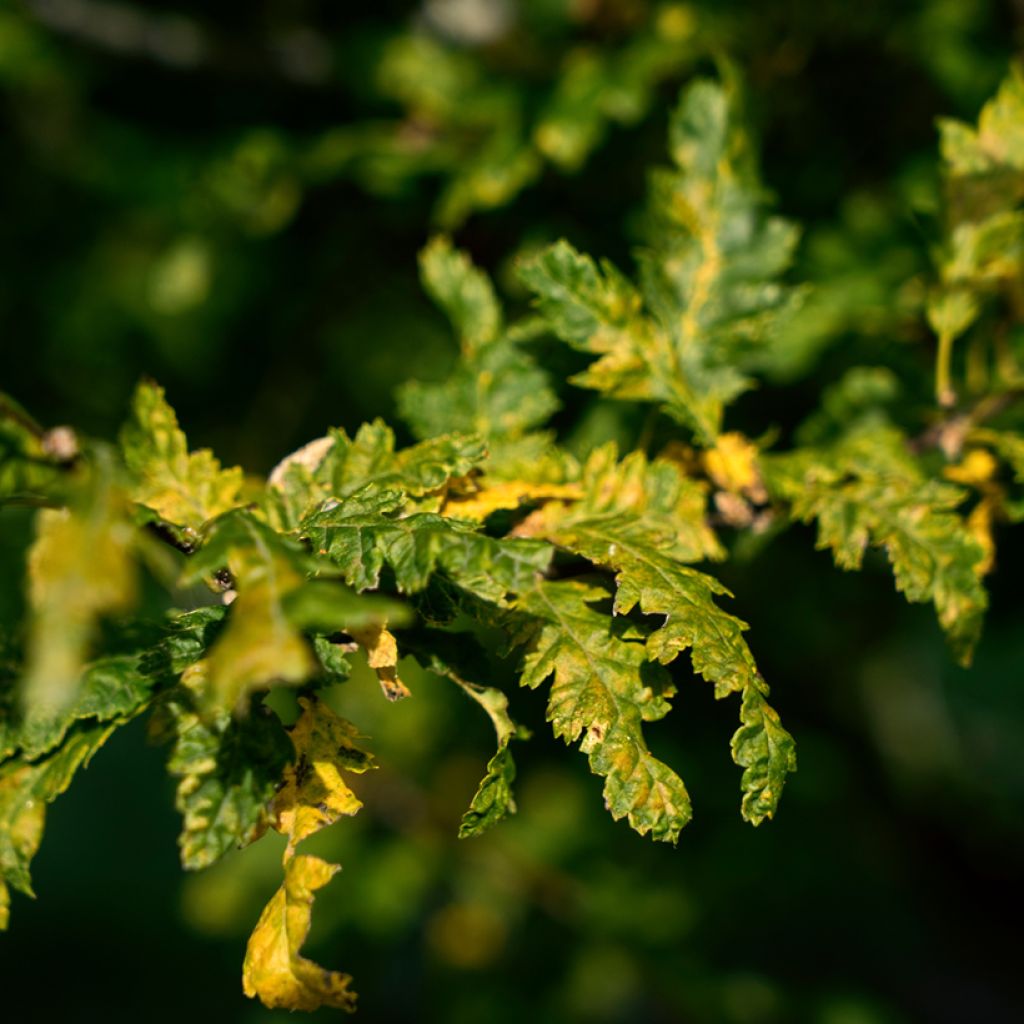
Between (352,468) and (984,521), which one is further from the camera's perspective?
(984,521)

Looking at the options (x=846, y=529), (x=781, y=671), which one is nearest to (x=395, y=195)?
(x=846, y=529)

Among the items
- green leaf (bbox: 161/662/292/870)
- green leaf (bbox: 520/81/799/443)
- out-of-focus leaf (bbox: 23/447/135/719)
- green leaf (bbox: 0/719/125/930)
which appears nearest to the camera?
out-of-focus leaf (bbox: 23/447/135/719)

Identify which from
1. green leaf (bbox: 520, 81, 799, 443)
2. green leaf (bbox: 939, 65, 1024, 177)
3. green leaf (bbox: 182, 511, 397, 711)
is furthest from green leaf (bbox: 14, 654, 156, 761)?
green leaf (bbox: 939, 65, 1024, 177)

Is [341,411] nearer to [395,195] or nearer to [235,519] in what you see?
[395,195]

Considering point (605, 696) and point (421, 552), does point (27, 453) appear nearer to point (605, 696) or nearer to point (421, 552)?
point (421, 552)

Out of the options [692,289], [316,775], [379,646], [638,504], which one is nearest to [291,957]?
[316,775]

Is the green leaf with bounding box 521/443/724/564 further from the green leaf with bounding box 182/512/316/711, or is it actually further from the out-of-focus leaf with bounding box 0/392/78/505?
the out-of-focus leaf with bounding box 0/392/78/505
